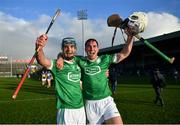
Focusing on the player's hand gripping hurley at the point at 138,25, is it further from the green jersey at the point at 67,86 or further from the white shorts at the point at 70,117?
the white shorts at the point at 70,117

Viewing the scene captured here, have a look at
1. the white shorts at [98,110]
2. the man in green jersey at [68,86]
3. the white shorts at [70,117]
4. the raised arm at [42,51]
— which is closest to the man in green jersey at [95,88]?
the white shorts at [98,110]

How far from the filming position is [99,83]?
7684 mm

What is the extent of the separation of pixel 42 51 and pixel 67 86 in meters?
0.77

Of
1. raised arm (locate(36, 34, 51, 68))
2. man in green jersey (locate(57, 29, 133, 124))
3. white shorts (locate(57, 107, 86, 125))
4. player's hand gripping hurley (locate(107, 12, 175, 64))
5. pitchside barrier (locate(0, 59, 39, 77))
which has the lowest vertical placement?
white shorts (locate(57, 107, 86, 125))

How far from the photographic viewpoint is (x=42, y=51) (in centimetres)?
678

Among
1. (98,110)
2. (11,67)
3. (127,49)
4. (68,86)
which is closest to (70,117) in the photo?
(68,86)

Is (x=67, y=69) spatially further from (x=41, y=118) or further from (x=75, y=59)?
(x=41, y=118)

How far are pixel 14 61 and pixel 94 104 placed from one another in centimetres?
17983

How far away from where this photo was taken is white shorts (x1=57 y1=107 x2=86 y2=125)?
686 centimetres

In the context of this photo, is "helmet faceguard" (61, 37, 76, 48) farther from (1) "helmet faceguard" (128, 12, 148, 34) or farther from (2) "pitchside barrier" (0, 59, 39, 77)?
(2) "pitchside barrier" (0, 59, 39, 77)

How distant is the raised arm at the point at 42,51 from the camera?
654 centimetres

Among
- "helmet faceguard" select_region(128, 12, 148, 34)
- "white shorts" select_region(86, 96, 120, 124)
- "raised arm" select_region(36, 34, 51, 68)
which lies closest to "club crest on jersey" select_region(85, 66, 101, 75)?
"white shorts" select_region(86, 96, 120, 124)

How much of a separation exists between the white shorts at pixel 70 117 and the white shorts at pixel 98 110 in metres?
0.56

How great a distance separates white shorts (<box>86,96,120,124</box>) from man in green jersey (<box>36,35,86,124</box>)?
48cm
